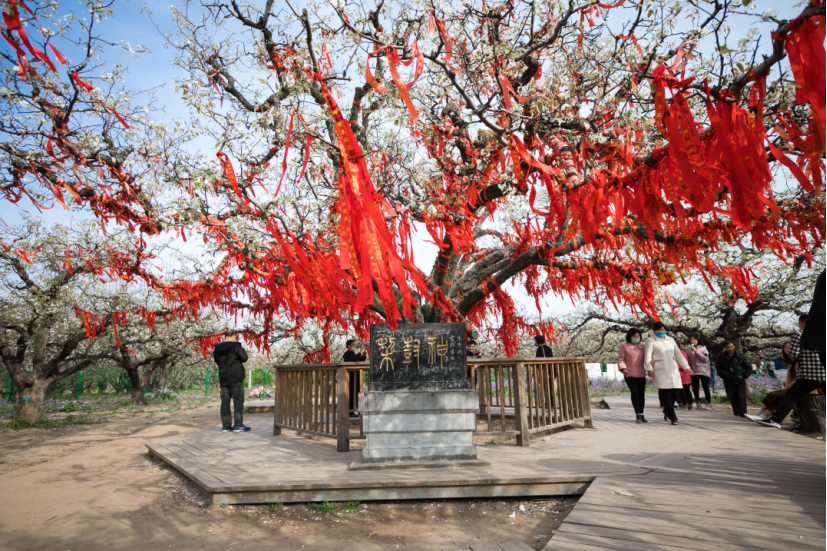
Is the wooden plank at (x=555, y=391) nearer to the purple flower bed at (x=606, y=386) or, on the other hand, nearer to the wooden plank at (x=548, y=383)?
the wooden plank at (x=548, y=383)

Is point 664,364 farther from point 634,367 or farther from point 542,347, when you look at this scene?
point 542,347

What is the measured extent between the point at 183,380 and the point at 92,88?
35843mm

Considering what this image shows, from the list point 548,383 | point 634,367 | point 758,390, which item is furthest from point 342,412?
point 758,390

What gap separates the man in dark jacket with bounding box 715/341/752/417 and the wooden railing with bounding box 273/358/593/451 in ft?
8.86

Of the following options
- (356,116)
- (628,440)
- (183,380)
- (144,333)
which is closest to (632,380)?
(628,440)

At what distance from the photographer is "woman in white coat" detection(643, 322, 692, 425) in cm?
681

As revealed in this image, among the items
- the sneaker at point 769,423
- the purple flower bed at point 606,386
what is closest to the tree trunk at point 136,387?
the purple flower bed at point 606,386

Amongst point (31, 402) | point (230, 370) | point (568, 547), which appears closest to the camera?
point (568, 547)

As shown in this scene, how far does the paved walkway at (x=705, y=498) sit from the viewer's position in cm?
251

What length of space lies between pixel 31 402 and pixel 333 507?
12.1 metres

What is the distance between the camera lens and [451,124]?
22.0ft

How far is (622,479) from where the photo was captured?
3793 mm

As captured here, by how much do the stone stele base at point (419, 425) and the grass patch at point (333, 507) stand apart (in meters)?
0.76

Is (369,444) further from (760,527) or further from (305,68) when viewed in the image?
(305,68)
